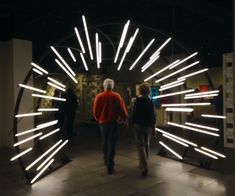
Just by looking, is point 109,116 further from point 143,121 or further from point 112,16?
point 112,16

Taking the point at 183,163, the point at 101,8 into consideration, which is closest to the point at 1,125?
the point at 101,8

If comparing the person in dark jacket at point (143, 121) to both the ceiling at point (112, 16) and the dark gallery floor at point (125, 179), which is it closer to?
the dark gallery floor at point (125, 179)

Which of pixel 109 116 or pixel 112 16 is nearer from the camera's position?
pixel 109 116

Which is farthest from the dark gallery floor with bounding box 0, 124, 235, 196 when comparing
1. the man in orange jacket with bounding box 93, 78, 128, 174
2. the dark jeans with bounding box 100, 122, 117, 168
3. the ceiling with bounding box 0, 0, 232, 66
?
the ceiling with bounding box 0, 0, 232, 66

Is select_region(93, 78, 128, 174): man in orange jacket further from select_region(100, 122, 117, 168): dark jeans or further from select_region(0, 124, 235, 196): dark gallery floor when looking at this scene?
select_region(0, 124, 235, 196): dark gallery floor

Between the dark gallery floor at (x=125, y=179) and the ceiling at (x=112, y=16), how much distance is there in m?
2.60

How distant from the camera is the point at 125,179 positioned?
4.75 meters

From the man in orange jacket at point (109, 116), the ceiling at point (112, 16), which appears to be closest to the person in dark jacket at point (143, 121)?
the man in orange jacket at point (109, 116)

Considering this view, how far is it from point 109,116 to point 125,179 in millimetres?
1084

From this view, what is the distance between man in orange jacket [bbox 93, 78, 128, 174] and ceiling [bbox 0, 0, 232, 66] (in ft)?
5.71

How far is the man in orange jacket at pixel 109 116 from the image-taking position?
16.5 feet

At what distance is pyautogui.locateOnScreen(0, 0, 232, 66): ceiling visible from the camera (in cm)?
634

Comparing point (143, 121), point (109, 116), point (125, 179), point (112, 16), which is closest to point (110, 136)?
point (109, 116)

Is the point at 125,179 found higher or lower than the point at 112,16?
lower
